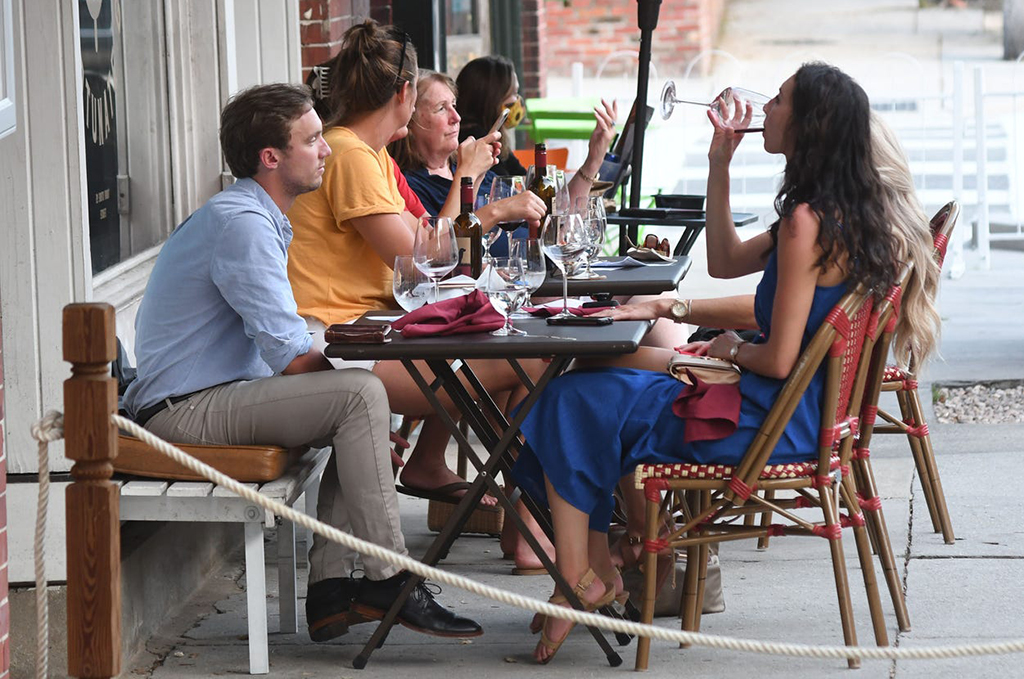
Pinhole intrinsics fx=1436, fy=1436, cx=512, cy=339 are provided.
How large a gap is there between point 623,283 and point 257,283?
106 cm

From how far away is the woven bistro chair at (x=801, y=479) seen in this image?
10.1 ft

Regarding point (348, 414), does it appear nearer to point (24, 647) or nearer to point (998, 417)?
point (24, 647)

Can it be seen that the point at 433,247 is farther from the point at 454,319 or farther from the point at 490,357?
the point at 490,357

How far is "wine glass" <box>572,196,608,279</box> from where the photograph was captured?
155 inches

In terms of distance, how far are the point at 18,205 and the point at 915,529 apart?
8.74ft

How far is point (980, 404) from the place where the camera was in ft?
18.9

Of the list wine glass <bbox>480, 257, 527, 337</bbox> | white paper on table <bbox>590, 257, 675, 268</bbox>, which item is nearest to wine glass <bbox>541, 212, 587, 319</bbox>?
wine glass <bbox>480, 257, 527, 337</bbox>

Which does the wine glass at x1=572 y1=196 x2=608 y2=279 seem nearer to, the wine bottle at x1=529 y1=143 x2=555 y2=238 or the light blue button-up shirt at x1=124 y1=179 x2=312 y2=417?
the wine bottle at x1=529 y1=143 x2=555 y2=238

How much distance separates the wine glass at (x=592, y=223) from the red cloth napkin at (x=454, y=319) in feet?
2.41

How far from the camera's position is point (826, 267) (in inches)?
121

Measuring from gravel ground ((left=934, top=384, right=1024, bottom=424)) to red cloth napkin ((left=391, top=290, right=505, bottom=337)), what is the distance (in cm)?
293

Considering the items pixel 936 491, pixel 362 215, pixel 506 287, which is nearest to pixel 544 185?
pixel 362 215

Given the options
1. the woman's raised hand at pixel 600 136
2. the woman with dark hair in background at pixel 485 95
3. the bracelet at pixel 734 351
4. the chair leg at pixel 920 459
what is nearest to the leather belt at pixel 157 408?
the bracelet at pixel 734 351

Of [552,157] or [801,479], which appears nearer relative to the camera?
[801,479]
